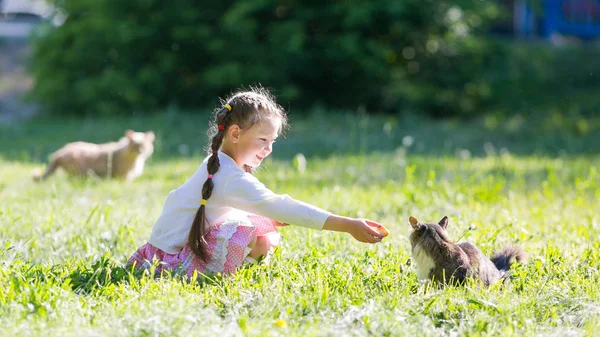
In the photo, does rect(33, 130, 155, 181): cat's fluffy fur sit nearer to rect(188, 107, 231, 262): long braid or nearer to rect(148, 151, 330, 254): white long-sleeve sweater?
rect(148, 151, 330, 254): white long-sleeve sweater

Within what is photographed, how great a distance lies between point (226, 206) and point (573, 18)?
18867 millimetres

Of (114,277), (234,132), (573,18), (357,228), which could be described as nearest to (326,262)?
(357,228)

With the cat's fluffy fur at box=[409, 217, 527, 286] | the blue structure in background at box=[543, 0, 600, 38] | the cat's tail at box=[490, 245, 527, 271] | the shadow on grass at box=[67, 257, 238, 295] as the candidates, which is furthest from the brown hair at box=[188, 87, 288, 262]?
the blue structure in background at box=[543, 0, 600, 38]

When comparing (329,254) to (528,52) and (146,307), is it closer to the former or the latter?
(146,307)

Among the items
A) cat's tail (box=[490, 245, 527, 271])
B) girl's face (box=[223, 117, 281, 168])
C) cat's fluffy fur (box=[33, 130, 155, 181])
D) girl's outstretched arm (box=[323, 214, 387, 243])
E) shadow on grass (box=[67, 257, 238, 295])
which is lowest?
cat's fluffy fur (box=[33, 130, 155, 181])

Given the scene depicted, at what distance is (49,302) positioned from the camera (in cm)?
294

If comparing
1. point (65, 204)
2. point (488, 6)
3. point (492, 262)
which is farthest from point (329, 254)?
point (488, 6)

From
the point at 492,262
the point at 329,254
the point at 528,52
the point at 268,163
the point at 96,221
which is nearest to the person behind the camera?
the point at 492,262

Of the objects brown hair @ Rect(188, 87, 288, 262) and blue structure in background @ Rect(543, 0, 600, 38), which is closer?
brown hair @ Rect(188, 87, 288, 262)

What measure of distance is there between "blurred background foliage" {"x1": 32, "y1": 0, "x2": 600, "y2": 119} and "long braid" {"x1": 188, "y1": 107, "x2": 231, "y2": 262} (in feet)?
31.3

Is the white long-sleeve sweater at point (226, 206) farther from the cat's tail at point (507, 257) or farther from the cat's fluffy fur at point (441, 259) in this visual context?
the cat's tail at point (507, 257)

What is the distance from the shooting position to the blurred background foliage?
13.4m

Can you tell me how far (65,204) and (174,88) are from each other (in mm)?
8958

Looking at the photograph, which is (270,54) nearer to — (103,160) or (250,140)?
(103,160)
